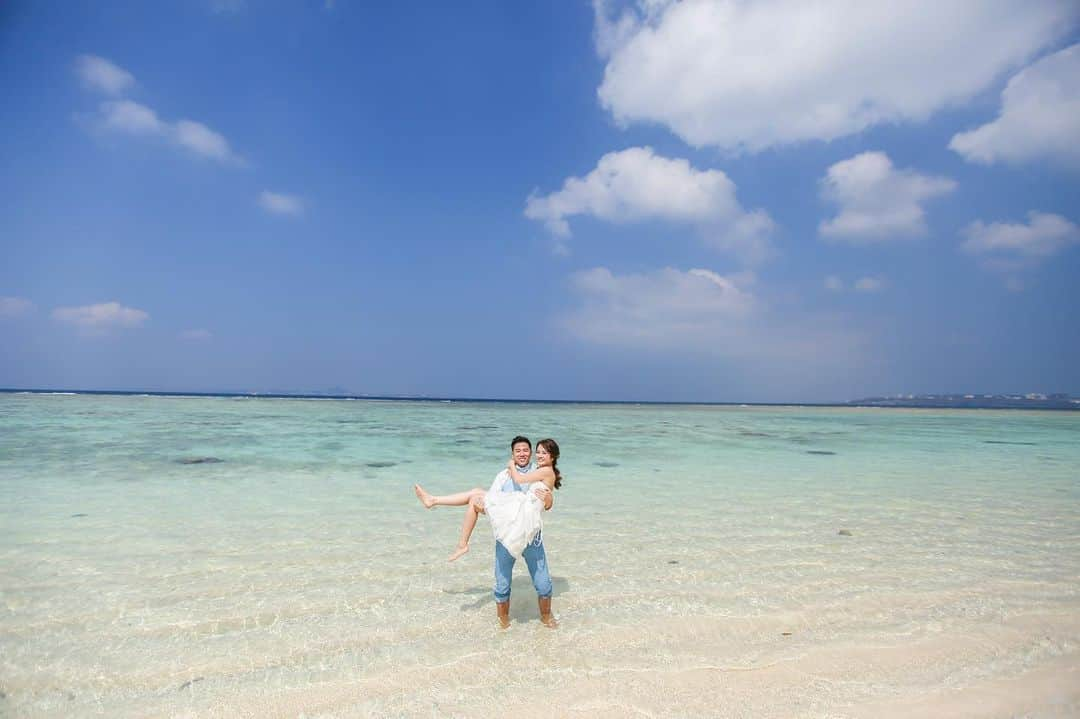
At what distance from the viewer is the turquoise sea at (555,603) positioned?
3703 millimetres

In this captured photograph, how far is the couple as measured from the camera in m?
4.64

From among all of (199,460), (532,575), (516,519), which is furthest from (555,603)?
(199,460)

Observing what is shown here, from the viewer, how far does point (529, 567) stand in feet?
15.8

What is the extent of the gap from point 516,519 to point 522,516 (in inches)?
2.4

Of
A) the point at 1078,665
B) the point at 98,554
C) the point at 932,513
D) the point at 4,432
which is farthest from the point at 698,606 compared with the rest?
the point at 4,432

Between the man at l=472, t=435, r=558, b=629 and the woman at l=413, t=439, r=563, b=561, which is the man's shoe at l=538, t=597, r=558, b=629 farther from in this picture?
the woman at l=413, t=439, r=563, b=561

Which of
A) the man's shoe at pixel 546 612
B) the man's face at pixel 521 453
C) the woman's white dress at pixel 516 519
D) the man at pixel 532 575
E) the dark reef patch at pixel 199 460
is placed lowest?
the dark reef patch at pixel 199 460

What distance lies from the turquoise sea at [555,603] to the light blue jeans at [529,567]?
35 centimetres

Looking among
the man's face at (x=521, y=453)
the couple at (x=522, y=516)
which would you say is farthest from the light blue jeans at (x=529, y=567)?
the man's face at (x=521, y=453)

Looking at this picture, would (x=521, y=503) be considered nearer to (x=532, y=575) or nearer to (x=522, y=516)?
(x=522, y=516)

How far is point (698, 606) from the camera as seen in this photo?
5.17m

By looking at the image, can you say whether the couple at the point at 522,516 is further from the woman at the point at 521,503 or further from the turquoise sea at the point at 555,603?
the turquoise sea at the point at 555,603

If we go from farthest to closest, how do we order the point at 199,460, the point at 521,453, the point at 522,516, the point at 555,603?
the point at 199,460, the point at 555,603, the point at 521,453, the point at 522,516

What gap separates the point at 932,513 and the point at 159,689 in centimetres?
1098
